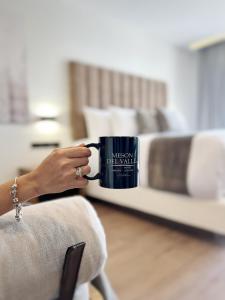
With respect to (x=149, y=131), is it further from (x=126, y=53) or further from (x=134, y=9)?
(x=134, y=9)

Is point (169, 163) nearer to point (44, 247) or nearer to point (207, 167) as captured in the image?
point (207, 167)

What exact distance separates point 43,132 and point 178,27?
245 cm

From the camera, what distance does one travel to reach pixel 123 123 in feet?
9.14

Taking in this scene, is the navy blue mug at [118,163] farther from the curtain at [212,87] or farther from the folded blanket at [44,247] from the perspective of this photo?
the curtain at [212,87]

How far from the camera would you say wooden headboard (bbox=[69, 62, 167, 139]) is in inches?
112

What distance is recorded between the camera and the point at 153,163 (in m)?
1.88

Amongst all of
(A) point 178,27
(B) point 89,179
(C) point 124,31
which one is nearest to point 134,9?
(C) point 124,31

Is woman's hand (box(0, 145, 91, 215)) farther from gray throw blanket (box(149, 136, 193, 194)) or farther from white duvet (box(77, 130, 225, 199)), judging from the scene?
gray throw blanket (box(149, 136, 193, 194))

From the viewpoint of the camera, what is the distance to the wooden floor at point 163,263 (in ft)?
3.76

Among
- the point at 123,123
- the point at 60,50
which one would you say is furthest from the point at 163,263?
the point at 60,50

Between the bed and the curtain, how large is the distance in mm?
888

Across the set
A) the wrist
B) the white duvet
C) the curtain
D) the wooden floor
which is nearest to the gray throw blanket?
the white duvet

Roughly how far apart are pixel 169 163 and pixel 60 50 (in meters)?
1.88

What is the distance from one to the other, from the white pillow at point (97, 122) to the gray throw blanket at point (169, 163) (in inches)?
37.9
